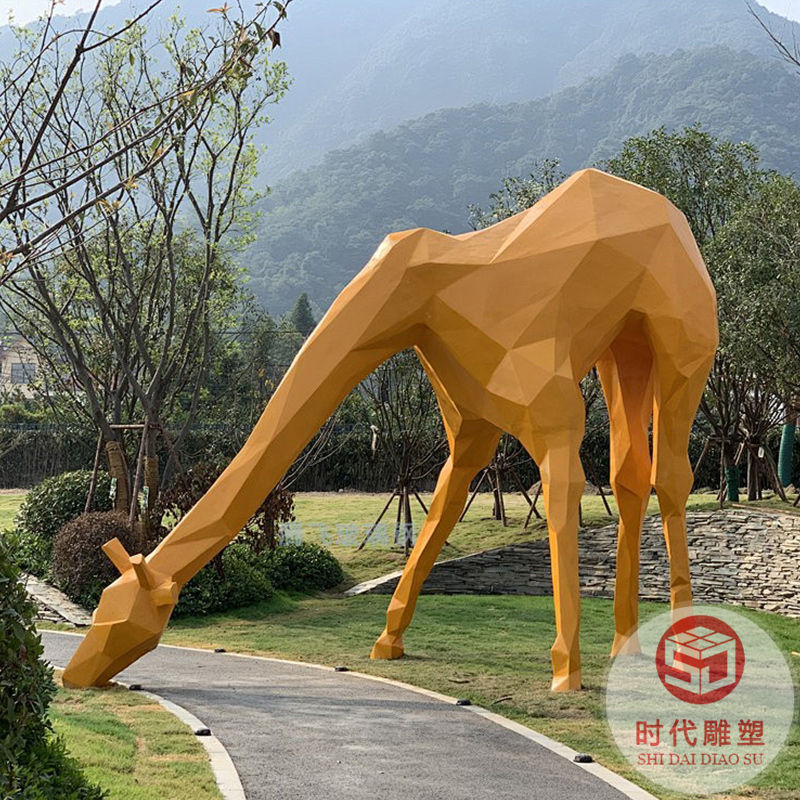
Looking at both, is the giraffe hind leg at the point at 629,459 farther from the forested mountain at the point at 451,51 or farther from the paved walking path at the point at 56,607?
the forested mountain at the point at 451,51

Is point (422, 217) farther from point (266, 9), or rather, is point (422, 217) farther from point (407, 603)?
point (266, 9)

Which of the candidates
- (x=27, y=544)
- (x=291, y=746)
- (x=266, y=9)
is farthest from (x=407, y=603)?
(x=27, y=544)

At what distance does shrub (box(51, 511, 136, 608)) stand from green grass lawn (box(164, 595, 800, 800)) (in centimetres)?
146

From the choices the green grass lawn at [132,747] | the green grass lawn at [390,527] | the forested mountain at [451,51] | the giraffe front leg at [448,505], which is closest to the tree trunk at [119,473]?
the green grass lawn at [390,527]

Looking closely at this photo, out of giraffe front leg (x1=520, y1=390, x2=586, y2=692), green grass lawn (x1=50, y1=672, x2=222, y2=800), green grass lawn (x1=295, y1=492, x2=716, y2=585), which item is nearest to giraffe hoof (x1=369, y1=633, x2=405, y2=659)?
giraffe front leg (x1=520, y1=390, x2=586, y2=692)

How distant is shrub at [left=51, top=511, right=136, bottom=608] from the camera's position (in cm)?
1363

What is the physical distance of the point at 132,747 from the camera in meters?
5.91

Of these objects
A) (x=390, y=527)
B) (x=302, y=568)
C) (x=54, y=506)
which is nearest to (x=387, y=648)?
(x=302, y=568)

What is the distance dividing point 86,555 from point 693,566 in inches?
380

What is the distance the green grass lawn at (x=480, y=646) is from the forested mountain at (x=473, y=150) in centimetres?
5922

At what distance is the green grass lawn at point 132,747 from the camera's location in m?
5.18

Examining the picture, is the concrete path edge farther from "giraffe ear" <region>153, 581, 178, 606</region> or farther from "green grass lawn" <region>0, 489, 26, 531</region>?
"green grass lawn" <region>0, 489, 26, 531</region>

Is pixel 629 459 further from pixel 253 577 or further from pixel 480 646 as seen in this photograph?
pixel 253 577

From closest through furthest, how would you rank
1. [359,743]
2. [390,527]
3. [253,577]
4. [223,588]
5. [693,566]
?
[359,743]
[223,588]
[253,577]
[693,566]
[390,527]
